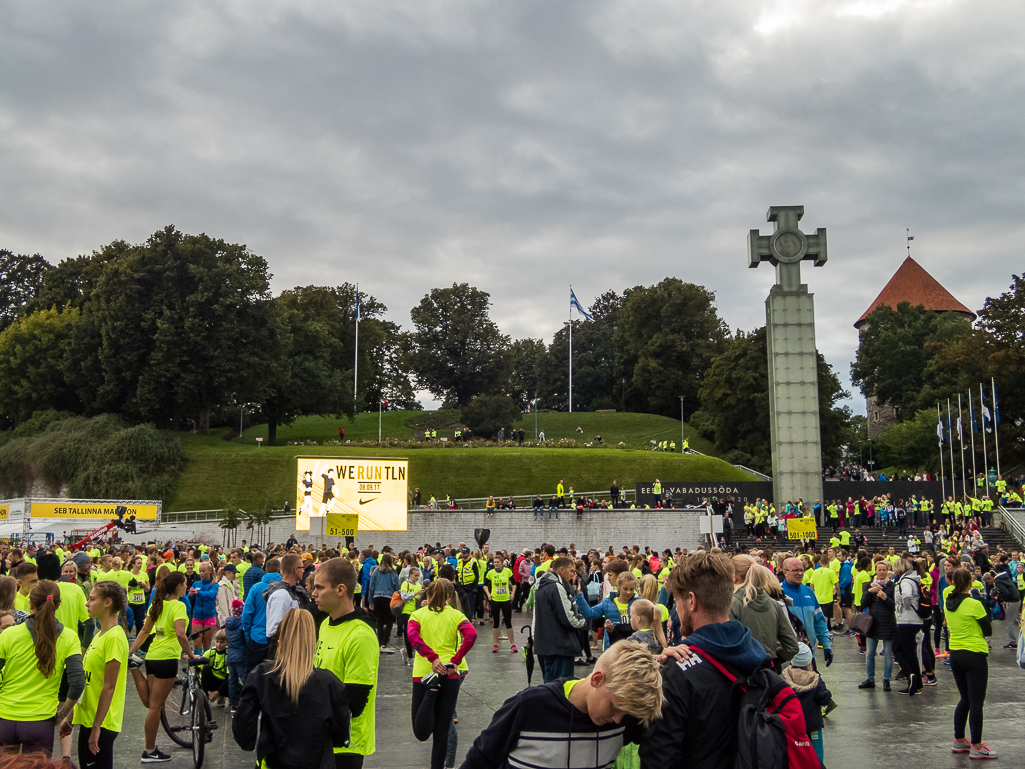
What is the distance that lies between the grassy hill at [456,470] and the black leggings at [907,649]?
38362mm

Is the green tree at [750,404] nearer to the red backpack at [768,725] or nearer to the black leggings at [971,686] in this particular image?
the black leggings at [971,686]

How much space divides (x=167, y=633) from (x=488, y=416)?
5959 cm

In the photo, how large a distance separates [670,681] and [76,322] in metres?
56.9

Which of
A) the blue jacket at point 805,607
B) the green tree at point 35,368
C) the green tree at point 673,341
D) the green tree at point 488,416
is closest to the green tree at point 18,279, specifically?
the green tree at point 35,368

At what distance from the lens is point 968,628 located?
7.73 m

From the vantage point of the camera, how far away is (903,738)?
27.6 ft

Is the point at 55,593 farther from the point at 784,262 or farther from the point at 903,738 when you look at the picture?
the point at 784,262

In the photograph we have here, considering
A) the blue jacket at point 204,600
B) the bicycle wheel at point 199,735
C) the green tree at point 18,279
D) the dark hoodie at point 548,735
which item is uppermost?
the green tree at point 18,279

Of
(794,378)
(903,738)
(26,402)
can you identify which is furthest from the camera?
(26,402)

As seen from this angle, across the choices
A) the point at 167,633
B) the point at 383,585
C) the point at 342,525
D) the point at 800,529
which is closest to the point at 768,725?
the point at 167,633

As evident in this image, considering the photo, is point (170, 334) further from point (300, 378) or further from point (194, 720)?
point (194, 720)

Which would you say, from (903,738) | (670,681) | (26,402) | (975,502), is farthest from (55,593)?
(26,402)

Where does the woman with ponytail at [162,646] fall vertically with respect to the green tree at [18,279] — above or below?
below

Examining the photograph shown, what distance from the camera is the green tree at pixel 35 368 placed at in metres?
55.3
